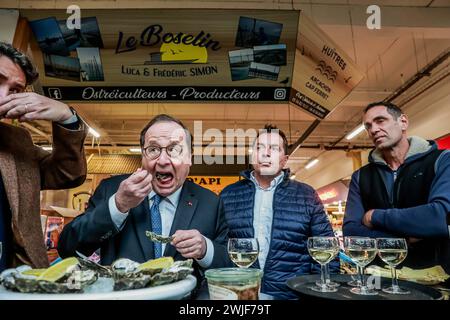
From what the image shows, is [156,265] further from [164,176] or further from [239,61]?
[239,61]

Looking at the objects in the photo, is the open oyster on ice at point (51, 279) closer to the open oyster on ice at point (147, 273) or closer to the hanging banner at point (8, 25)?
the open oyster on ice at point (147, 273)

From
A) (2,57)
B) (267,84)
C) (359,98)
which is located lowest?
(2,57)

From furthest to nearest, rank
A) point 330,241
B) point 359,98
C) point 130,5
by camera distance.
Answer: point 359,98, point 130,5, point 330,241

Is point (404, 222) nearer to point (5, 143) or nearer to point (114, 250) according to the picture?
point (114, 250)

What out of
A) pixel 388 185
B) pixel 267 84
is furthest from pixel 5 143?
pixel 267 84

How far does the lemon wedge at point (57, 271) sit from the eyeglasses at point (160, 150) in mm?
641

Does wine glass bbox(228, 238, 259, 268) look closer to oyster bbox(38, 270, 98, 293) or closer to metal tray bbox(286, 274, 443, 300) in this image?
metal tray bbox(286, 274, 443, 300)

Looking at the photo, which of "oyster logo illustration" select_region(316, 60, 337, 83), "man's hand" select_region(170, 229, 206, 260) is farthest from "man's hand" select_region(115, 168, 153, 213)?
"oyster logo illustration" select_region(316, 60, 337, 83)

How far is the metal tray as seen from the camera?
0.91 m

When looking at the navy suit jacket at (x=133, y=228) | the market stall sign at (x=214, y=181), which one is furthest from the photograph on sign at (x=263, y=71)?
the market stall sign at (x=214, y=181)

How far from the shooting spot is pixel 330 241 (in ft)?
3.97

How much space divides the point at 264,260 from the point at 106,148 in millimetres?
10900

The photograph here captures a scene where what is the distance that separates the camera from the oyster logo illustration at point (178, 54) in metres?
3.18

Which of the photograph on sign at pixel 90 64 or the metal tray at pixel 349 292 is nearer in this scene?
the metal tray at pixel 349 292
